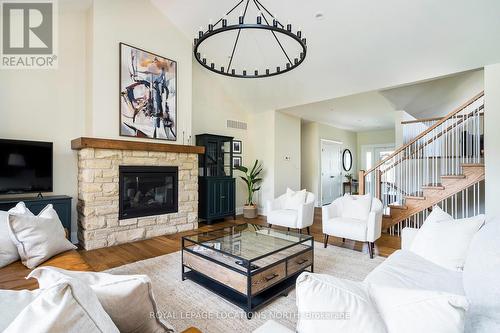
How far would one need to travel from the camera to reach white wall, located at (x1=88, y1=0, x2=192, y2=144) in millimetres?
3838

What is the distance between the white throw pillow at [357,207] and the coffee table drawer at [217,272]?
2373 millimetres

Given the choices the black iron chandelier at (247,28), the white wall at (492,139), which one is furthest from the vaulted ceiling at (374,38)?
the black iron chandelier at (247,28)

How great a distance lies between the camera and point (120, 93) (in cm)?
406

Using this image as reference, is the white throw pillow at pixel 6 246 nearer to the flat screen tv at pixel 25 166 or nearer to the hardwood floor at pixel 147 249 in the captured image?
the hardwood floor at pixel 147 249

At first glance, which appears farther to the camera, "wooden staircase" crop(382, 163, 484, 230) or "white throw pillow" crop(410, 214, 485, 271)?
"wooden staircase" crop(382, 163, 484, 230)

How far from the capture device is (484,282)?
1309 mm

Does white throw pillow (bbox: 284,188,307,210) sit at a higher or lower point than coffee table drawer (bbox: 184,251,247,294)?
higher

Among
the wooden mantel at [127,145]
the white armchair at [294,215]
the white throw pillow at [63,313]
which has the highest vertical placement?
the wooden mantel at [127,145]

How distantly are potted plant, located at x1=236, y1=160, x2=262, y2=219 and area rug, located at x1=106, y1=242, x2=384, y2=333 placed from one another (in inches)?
114

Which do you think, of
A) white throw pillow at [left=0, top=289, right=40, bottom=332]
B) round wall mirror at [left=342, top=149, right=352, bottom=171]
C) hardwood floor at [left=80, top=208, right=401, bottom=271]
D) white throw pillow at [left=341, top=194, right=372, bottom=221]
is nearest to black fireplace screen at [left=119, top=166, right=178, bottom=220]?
hardwood floor at [left=80, top=208, right=401, bottom=271]

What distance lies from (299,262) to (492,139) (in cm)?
350

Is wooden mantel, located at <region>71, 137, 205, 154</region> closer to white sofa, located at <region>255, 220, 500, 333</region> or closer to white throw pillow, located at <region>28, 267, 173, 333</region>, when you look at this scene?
white throw pillow, located at <region>28, 267, 173, 333</region>

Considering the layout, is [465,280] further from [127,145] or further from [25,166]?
[25,166]

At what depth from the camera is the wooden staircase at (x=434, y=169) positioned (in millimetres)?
4074
